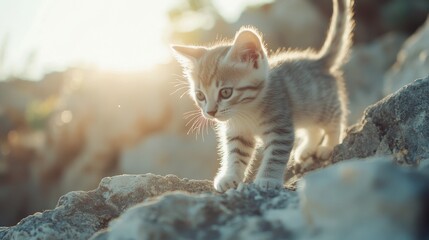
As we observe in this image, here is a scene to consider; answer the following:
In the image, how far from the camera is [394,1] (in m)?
17.4

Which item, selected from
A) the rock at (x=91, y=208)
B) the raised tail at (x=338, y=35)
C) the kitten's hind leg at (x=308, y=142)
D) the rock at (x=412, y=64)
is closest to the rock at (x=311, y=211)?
the rock at (x=91, y=208)

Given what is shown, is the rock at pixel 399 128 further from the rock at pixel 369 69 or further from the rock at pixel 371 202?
the rock at pixel 369 69

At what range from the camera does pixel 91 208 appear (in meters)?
2.84

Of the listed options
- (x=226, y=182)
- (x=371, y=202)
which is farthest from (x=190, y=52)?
(x=371, y=202)

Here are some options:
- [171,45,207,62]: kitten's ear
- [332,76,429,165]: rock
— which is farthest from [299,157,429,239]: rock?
[171,45,207,62]: kitten's ear

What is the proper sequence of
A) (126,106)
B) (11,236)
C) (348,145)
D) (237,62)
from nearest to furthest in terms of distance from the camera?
(11,236), (348,145), (237,62), (126,106)

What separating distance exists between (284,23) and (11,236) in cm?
1635

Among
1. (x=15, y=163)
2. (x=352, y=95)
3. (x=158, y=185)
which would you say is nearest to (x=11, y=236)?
(x=158, y=185)

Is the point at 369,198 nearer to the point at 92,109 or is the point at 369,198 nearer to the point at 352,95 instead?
the point at 352,95

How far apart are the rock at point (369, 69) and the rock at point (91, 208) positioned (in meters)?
8.28

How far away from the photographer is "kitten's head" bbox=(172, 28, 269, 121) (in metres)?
3.67

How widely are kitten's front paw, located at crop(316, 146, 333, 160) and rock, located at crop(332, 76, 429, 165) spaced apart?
0.77m

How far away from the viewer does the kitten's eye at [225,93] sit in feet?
12.1

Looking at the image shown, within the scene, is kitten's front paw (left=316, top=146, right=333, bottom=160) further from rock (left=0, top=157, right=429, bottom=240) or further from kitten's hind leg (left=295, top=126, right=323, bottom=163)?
rock (left=0, top=157, right=429, bottom=240)
